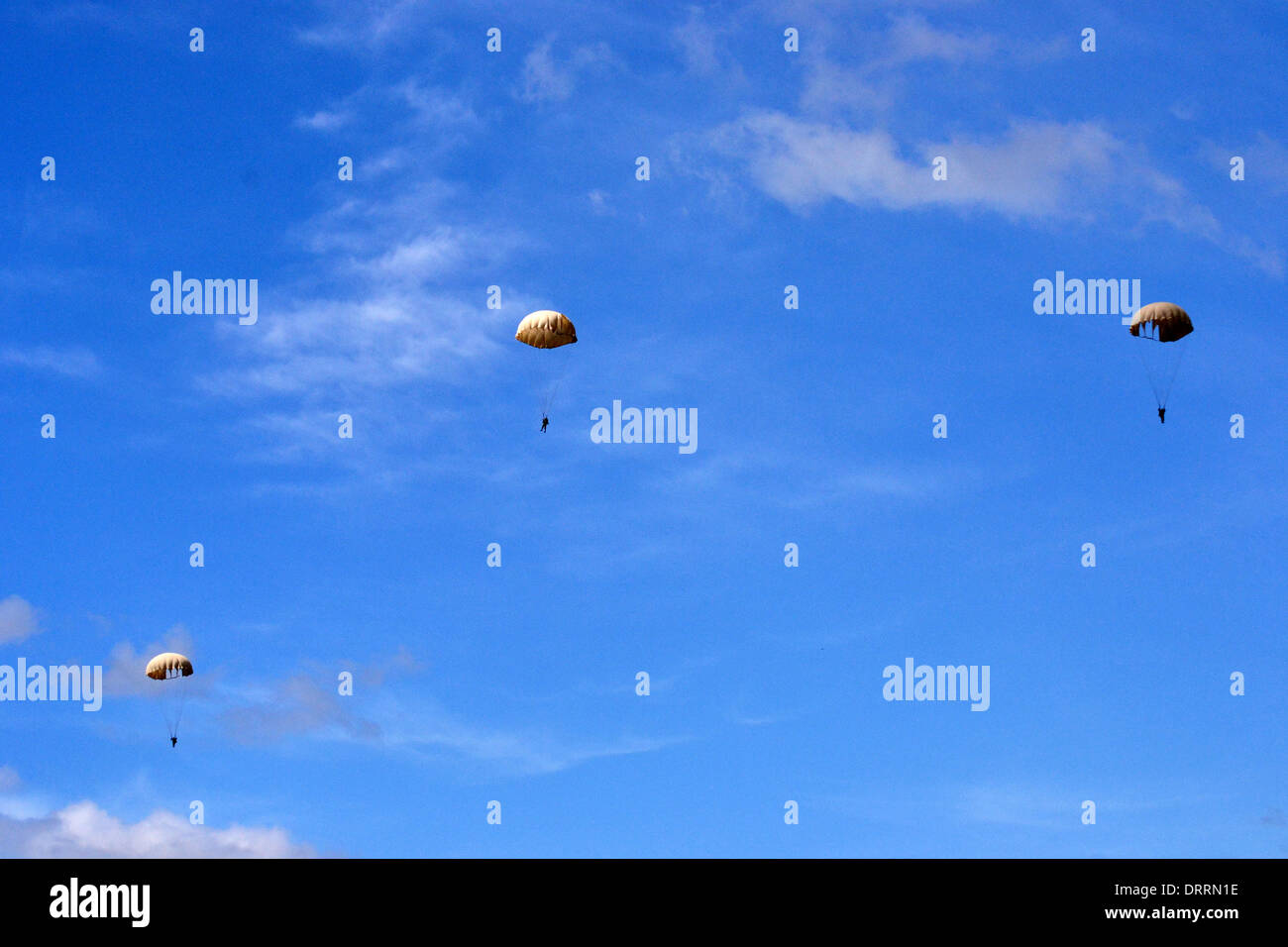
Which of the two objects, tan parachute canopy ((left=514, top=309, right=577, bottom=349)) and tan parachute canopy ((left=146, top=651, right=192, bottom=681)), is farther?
tan parachute canopy ((left=146, top=651, right=192, bottom=681))

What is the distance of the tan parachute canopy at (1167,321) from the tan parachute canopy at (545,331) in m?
35.7

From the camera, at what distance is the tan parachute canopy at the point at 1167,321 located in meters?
85.2

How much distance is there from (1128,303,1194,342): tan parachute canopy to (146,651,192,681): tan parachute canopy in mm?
68325

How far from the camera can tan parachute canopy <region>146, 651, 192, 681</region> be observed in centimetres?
9794

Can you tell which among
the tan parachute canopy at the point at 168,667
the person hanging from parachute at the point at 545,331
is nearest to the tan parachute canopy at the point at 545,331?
the person hanging from parachute at the point at 545,331

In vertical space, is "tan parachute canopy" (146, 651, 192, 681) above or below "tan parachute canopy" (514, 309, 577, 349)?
below

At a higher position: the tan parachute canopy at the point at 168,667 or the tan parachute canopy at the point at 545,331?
the tan parachute canopy at the point at 545,331

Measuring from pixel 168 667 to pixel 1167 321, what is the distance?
70774 millimetres

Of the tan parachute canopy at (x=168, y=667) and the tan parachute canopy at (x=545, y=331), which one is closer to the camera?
the tan parachute canopy at (x=545, y=331)

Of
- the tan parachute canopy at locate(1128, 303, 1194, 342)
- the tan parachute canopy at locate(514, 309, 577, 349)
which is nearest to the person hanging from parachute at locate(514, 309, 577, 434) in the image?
the tan parachute canopy at locate(514, 309, 577, 349)

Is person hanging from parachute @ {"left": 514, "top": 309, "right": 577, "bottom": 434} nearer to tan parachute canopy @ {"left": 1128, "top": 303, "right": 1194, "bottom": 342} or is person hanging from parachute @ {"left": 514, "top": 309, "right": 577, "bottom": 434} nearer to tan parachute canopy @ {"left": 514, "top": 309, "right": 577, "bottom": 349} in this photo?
tan parachute canopy @ {"left": 514, "top": 309, "right": 577, "bottom": 349}

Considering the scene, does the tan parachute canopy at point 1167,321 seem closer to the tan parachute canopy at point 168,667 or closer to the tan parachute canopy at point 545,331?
the tan parachute canopy at point 545,331
